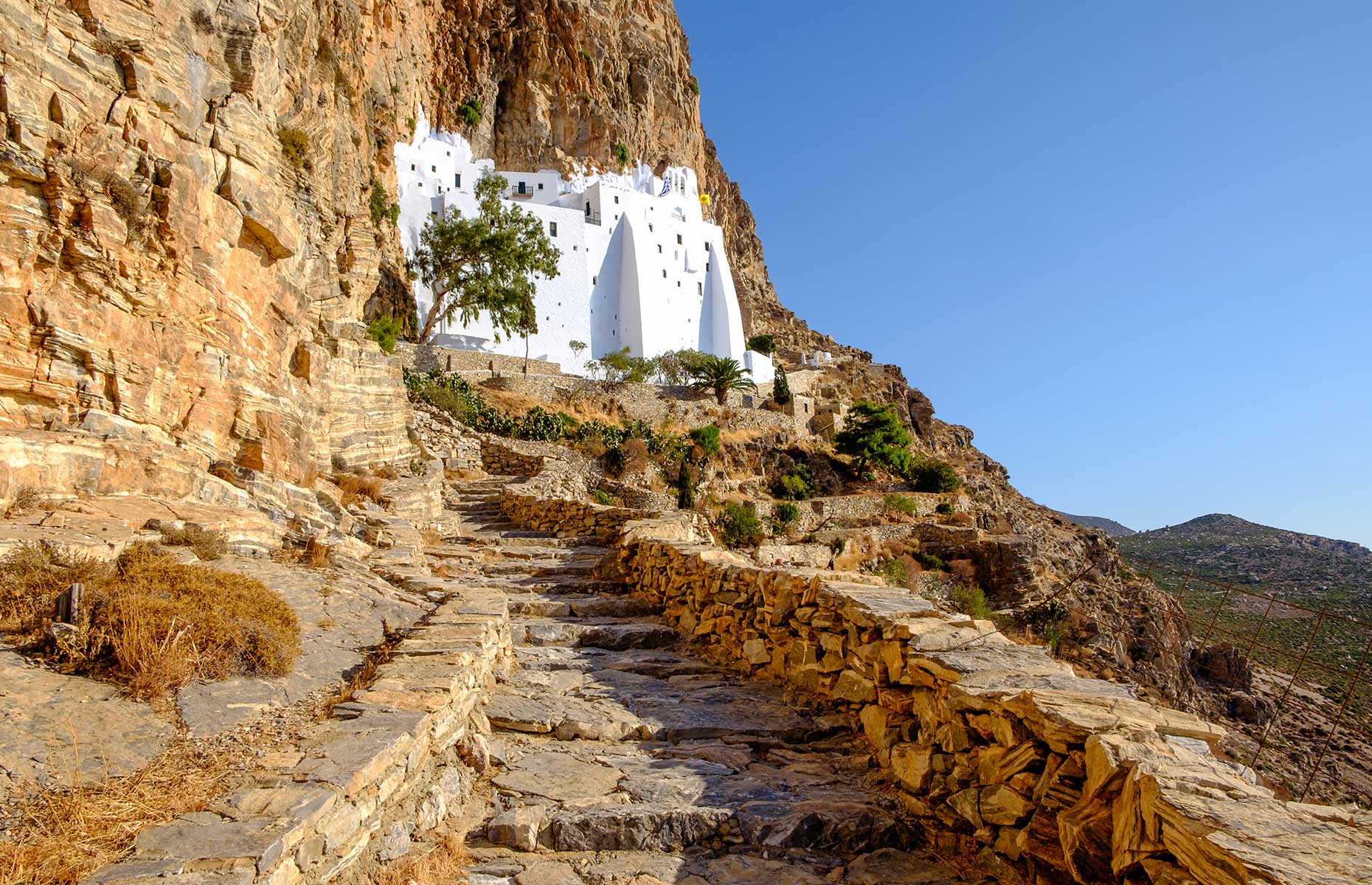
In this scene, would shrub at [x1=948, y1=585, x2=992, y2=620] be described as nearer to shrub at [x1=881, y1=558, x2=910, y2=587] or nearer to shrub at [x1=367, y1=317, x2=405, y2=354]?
shrub at [x1=881, y1=558, x2=910, y2=587]

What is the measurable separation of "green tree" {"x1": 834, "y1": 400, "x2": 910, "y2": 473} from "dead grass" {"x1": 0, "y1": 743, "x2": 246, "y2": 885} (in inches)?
1583

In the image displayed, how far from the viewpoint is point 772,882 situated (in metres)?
3.27

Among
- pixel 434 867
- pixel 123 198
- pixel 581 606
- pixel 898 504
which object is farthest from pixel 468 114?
pixel 434 867

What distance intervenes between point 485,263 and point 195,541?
3147cm

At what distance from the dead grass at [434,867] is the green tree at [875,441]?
Result: 39508mm

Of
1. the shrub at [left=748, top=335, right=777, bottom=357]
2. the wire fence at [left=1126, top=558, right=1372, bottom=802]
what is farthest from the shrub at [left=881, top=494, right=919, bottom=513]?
the shrub at [left=748, top=335, right=777, bottom=357]

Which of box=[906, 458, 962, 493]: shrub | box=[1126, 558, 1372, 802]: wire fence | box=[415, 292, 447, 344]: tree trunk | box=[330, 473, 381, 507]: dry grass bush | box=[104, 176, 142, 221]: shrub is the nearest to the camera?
box=[1126, 558, 1372, 802]: wire fence

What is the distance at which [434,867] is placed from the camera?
3.08m

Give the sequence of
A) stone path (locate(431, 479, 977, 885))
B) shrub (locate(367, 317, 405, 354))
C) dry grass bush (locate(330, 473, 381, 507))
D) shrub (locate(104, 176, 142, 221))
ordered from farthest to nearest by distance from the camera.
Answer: shrub (locate(367, 317, 405, 354)) → dry grass bush (locate(330, 473, 381, 507)) → shrub (locate(104, 176, 142, 221)) → stone path (locate(431, 479, 977, 885))

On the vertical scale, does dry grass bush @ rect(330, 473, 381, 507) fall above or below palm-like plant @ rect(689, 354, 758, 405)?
below

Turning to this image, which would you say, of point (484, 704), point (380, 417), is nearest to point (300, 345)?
point (380, 417)

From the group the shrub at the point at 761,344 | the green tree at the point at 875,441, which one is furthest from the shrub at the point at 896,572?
the shrub at the point at 761,344

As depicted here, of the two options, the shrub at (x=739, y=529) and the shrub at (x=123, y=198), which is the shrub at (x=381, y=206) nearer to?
the shrub at (x=739, y=529)

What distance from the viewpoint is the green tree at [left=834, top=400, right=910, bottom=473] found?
136 feet
